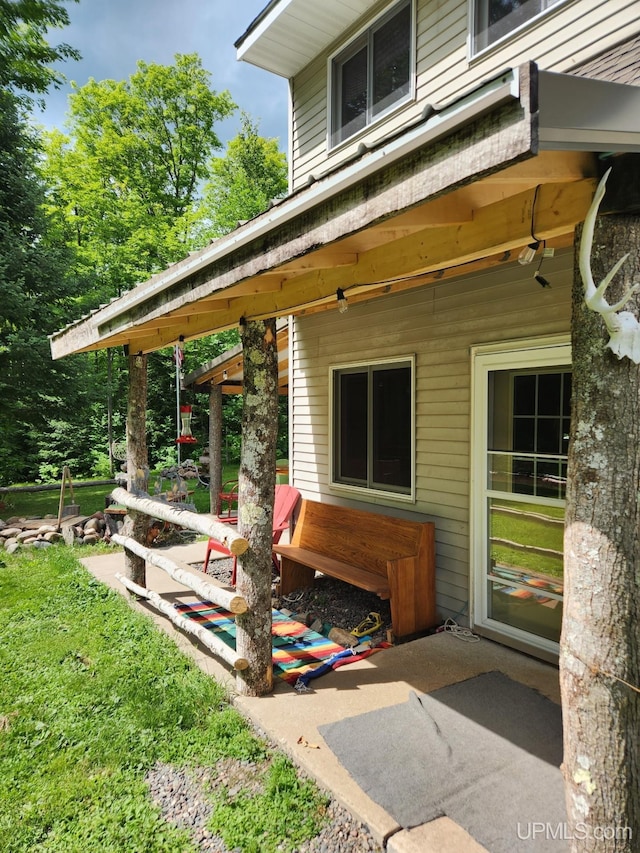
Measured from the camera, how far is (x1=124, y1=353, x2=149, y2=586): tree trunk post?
506cm

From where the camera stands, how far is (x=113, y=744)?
2789 mm

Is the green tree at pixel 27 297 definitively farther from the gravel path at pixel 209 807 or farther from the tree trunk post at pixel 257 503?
the gravel path at pixel 209 807

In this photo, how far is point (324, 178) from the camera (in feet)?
6.06

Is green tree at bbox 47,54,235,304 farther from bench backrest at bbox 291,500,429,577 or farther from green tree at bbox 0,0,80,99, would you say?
green tree at bbox 0,0,80,99

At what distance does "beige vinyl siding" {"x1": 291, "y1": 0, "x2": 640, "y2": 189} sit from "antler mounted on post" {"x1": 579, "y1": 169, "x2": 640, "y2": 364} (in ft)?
3.64

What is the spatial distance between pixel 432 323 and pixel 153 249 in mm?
15882

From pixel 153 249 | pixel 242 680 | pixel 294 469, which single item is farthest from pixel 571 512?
pixel 153 249

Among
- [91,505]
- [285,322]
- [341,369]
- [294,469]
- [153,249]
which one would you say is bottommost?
[91,505]

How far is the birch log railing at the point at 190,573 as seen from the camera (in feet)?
10.4

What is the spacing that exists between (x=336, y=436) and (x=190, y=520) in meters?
2.40

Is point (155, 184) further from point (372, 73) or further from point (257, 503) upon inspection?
point (257, 503)

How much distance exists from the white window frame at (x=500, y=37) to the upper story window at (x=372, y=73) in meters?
0.69

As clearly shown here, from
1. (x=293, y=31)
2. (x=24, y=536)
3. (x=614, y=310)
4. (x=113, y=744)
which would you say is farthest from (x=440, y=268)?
(x=24, y=536)

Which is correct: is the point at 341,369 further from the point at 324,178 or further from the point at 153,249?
the point at 153,249
